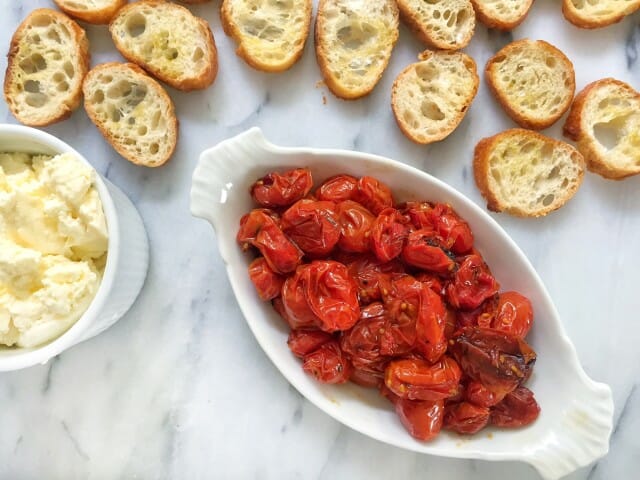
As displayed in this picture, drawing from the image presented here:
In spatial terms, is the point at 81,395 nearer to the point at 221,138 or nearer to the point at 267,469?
the point at 267,469

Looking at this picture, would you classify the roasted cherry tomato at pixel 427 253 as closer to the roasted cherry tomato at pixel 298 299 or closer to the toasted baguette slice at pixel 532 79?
the roasted cherry tomato at pixel 298 299

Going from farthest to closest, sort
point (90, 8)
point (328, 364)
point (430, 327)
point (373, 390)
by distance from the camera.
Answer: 1. point (90, 8)
2. point (373, 390)
3. point (328, 364)
4. point (430, 327)

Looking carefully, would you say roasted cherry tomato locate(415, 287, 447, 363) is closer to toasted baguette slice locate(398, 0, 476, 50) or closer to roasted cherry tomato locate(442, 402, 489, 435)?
roasted cherry tomato locate(442, 402, 489, 435)

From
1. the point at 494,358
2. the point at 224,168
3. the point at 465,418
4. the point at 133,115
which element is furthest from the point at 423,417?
the point at 133,115

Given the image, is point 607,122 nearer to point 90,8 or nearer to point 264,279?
point 264,279

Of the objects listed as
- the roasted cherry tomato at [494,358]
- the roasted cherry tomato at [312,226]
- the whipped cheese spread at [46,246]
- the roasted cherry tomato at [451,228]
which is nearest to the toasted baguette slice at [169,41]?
the whipped cheese spread at [46,246]

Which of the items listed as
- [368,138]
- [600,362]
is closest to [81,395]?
[368,138]
